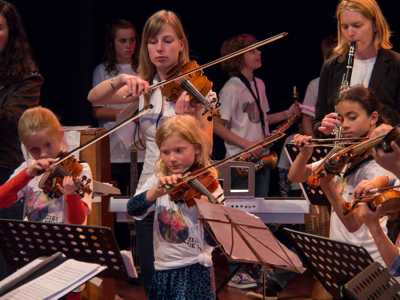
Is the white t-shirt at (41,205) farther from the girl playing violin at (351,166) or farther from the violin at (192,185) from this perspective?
the girl playing violin at (351,166)

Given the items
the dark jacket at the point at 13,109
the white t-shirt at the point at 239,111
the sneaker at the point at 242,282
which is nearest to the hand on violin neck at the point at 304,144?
the dark jacket at the point at 13,109

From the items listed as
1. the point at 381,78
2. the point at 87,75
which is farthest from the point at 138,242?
the point at 87,75

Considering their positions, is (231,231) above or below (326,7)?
below

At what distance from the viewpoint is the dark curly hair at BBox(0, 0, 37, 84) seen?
3768mm

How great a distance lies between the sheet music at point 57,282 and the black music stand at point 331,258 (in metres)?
0.66

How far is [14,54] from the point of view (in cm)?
381

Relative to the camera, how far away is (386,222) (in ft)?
11.3

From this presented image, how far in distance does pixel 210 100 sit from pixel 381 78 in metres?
0.68

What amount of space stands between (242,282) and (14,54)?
2.20 meters

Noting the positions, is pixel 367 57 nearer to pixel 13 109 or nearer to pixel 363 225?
pixel 363 225

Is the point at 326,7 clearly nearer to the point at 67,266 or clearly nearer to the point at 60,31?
the point at 60,31

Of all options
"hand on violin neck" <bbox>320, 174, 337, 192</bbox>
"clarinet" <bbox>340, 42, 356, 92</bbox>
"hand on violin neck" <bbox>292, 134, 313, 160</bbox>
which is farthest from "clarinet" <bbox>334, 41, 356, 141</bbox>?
Answer: "hand on violin neck" <bbox>320, 174, 337, 192</bbox>

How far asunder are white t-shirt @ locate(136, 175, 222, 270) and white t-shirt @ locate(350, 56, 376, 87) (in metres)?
0.79

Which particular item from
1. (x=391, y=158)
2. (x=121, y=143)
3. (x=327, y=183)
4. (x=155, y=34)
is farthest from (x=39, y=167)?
(x=121, y=143)
